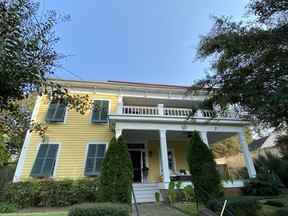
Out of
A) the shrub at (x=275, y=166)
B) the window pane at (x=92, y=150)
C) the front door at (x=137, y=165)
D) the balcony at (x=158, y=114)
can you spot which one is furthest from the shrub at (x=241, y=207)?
the shrub at (x=275, y=166)

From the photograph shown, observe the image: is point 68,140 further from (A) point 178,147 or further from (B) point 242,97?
(B) point 242,97

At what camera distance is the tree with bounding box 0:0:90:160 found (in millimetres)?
2109

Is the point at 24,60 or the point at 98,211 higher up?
the point at 24,60

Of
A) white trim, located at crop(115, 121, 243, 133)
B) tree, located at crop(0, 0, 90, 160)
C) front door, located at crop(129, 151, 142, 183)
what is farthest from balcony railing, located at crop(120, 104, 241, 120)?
tree, located at crop(0, 0, 90, 160)

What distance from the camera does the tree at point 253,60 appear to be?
14.5ft

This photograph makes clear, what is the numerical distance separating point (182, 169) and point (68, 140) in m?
6.57

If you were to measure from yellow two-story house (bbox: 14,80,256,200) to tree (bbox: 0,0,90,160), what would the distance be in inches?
244

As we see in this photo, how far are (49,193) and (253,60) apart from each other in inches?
336

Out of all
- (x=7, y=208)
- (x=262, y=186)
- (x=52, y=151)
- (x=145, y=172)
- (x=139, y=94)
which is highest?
(x=139, y=94)

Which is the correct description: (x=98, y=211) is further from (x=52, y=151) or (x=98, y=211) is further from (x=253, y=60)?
(x=52, y=151)

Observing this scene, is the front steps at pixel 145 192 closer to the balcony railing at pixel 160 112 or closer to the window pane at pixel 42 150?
the balcony railing at pixel 160 112

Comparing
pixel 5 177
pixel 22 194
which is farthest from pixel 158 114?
pixel 5 177

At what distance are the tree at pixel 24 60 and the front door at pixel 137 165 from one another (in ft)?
29.2

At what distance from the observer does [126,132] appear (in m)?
10.8
